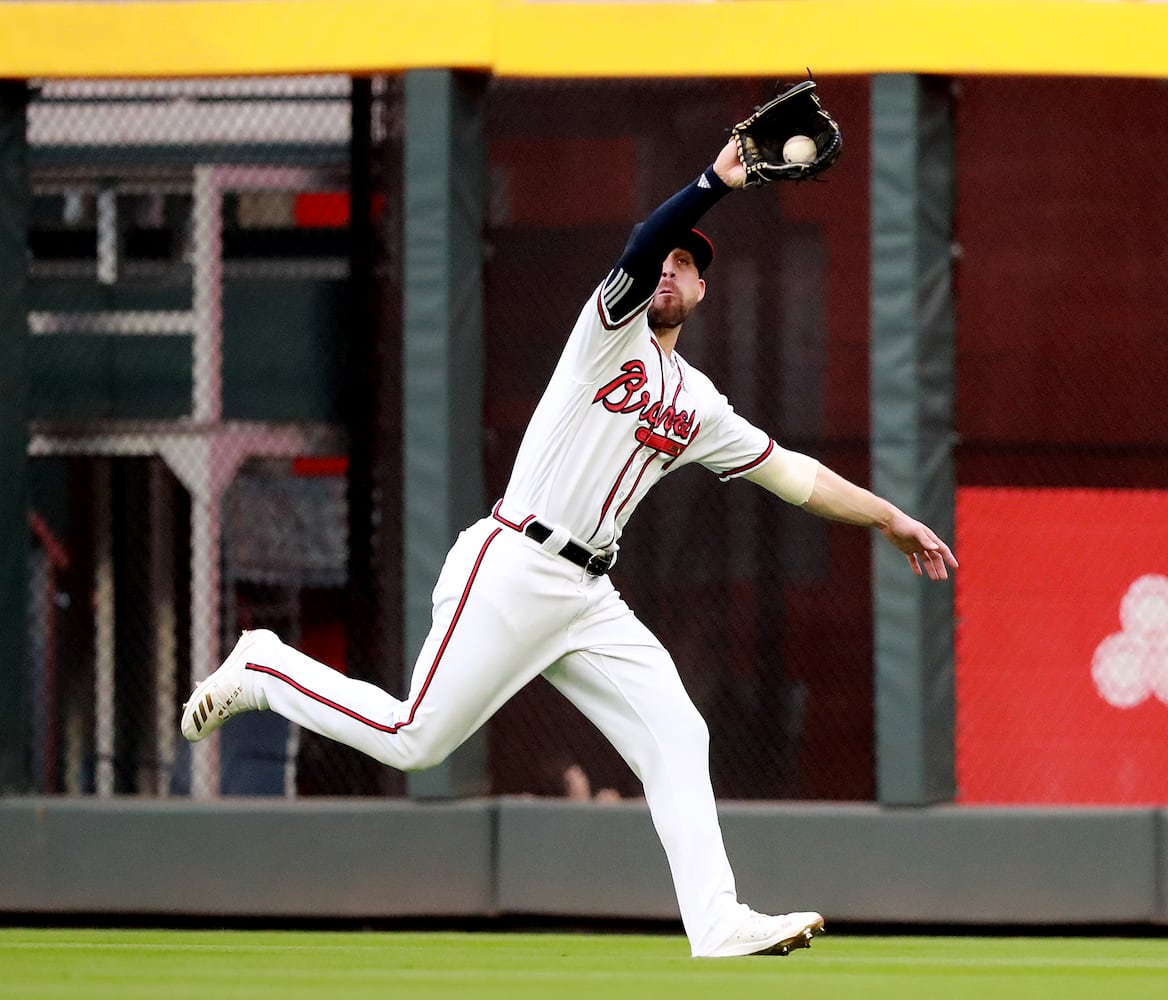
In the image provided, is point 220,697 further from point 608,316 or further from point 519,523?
point 608,316

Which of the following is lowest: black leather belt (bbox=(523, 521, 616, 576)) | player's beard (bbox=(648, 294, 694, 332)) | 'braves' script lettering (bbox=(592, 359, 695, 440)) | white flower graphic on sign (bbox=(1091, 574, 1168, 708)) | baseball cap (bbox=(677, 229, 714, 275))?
white flower graphic on sign (bbox=(1091, 574, 1168, 708))

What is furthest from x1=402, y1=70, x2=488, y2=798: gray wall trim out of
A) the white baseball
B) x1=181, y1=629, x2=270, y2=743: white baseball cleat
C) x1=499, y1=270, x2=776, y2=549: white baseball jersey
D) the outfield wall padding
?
the white baseball

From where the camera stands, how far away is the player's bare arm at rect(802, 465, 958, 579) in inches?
194

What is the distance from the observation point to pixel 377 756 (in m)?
4.91

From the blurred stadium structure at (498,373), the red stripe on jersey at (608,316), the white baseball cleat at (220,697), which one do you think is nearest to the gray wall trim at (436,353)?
the blurred stadium structure at (498,373)

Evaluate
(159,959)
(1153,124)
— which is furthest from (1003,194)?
(159,959)

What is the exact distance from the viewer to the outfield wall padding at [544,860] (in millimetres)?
6895

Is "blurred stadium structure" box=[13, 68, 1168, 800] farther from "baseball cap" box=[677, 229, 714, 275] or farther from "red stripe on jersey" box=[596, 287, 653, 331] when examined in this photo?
"red stripe on jersey" box=[596, 287, 653, 331]

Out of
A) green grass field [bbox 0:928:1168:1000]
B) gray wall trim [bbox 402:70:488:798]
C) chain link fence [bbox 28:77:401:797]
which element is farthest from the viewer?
chain link fence [bbox 28:77:401:797]

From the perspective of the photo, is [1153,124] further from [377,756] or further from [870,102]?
[377,756]

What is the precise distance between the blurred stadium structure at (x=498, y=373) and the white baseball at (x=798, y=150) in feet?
9.03

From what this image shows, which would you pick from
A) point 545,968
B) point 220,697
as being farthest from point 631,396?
point 545,968

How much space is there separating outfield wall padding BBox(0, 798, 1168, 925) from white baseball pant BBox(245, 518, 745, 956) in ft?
7.10

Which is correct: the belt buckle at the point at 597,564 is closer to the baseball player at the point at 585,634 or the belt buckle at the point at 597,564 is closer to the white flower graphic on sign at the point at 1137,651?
the baseball player at the point at 585,634
